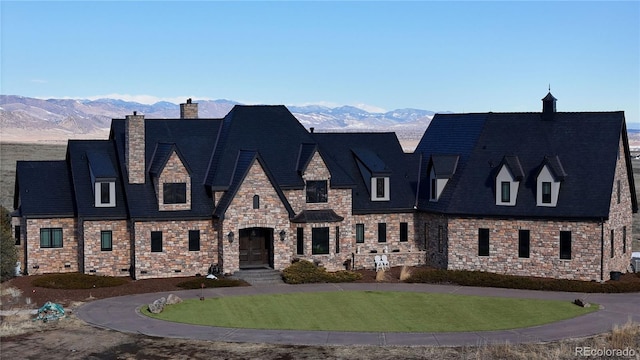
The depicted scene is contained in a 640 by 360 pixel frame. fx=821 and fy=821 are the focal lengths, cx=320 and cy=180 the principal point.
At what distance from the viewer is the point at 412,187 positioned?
51.1 meters

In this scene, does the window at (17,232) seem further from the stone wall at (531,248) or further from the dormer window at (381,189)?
the stone wall at (531,248)

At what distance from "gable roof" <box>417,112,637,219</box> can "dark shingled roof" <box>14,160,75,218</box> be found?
20898 mm

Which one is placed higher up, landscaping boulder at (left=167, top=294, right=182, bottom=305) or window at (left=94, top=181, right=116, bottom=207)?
window at (left=94, top=181, right=116, bottom=207)

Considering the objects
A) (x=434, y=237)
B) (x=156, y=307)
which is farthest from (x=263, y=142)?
(x=156, y=307)

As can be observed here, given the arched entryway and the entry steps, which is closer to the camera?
the entry steps

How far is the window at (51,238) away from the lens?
45.2 meters

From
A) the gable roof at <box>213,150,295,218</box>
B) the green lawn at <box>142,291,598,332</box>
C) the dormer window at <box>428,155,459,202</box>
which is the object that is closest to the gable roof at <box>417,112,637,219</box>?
the dormer window at <box>428,155,459,202</box>

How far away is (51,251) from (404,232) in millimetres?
20583

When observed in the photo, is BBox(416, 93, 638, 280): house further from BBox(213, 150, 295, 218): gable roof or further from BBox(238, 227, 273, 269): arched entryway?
BBox(238, 227, 273, 269): arched entryway

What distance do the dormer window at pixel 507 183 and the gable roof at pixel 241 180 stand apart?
11635 mm

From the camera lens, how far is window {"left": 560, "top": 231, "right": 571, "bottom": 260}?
144 ft

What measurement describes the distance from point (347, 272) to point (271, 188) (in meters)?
6.25

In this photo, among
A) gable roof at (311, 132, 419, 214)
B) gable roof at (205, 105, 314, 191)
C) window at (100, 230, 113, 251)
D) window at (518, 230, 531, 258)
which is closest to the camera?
window at (518, 230, 531, 258)

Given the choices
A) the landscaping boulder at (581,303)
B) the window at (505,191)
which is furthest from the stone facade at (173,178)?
the landscaping boulder at (581,303)
